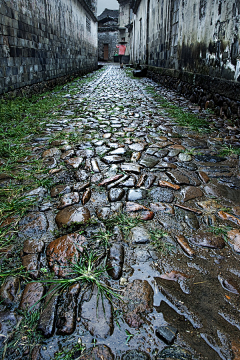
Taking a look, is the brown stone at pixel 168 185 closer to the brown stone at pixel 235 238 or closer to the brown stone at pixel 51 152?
the brown stone at pixel 235 238

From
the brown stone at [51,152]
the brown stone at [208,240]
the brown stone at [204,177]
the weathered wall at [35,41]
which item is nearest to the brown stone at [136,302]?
the brown stone at [208,240]

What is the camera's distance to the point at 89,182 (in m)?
2.24

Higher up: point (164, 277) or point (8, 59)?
point (8, 59)

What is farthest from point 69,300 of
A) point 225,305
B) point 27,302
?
point 225,305

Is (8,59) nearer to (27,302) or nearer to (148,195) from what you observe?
(148,195)

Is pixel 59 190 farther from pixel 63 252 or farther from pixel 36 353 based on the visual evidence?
pixel 36 353

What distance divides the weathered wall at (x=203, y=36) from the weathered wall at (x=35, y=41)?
13.6 feet

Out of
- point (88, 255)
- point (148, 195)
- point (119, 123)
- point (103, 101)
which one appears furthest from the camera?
point (103, 101)

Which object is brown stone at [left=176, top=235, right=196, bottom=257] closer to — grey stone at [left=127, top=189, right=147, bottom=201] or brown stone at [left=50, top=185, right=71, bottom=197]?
grey stone at [left=127, top=189, right=147, bottom=201]

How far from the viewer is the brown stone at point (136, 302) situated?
3.50ft

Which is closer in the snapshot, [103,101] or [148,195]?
[148,195]

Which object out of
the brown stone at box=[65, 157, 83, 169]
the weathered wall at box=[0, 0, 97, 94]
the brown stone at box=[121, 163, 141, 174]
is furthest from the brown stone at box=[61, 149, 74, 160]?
the weathered wall at box=[0, 0, 97, 94]

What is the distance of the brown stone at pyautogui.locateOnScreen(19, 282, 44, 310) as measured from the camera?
1.10m

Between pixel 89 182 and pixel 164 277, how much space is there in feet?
3.90
